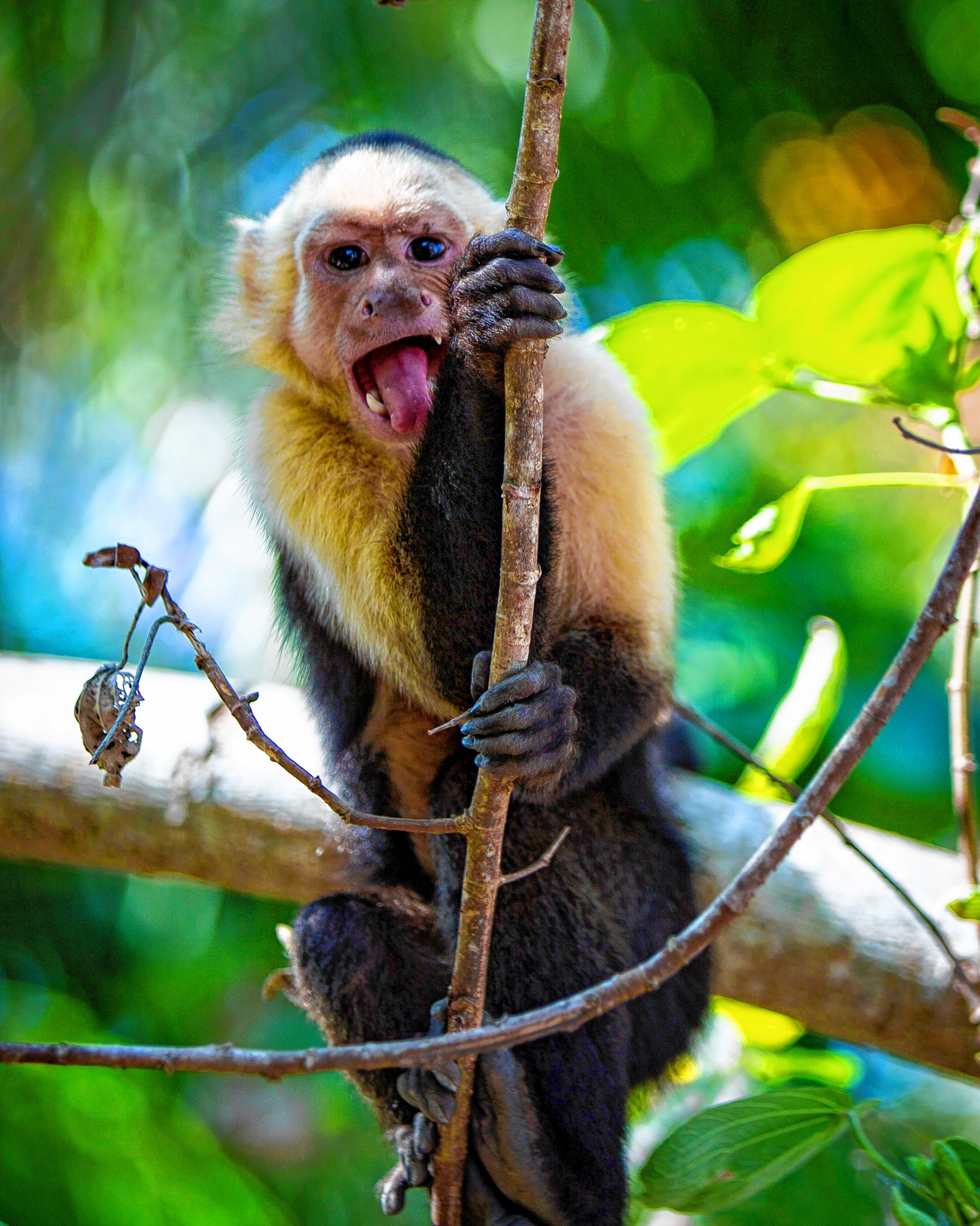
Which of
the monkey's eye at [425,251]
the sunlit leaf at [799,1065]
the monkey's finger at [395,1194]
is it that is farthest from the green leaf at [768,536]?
the sunlit leaf at [799,1065]

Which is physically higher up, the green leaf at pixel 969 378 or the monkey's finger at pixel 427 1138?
the green leaf at pixel 969 378

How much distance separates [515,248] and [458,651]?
708mm

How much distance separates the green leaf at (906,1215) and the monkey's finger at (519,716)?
90cm

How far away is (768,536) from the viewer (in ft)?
7.30

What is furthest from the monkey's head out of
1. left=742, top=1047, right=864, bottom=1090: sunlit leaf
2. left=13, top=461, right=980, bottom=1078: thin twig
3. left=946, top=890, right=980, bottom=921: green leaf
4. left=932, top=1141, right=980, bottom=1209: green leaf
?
left=742, top=1047, right=864, bottom=1090: sunlit leaf

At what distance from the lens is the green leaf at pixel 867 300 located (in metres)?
2.12

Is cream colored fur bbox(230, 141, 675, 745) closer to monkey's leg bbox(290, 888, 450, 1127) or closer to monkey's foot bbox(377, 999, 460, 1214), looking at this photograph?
monkey's leg bbox(290, 888, 450, 1127)

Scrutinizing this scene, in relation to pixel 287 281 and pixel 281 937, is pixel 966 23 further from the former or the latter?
pixel 281 937

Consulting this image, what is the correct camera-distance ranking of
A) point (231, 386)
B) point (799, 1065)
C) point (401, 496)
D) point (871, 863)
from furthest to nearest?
point (231, 386), point (799, 1065), point (401, 496), point (871, 863)

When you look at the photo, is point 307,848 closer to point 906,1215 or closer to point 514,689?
point 514,689

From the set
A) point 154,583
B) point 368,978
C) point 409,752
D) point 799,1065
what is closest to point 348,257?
point 409,752

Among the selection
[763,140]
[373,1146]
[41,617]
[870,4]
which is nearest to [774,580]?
[763,140]

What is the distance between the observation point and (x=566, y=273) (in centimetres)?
265

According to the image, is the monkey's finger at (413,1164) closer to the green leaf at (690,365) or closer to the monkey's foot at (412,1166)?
the monkey's foot at (412,1166)
